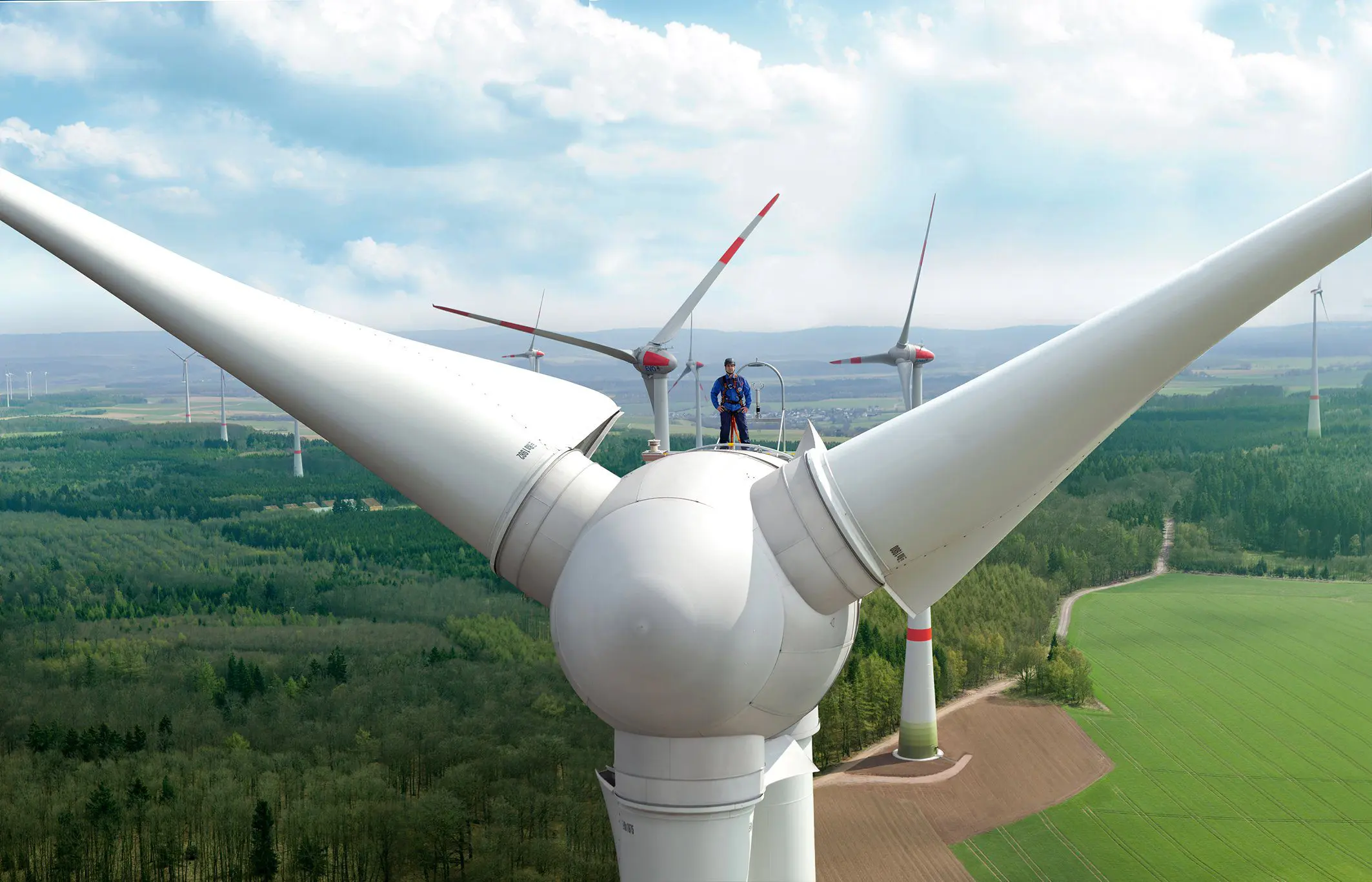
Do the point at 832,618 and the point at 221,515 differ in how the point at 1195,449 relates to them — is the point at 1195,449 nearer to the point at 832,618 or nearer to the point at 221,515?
the point at 221,515

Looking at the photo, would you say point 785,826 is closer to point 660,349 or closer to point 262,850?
point 660,349

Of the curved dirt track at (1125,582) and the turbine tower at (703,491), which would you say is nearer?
the turbine tower at (703,491)

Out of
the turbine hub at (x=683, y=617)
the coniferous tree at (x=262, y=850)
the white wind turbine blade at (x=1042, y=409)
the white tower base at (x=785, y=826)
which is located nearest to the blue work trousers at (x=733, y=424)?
the white tower base at (x=785, y=826)

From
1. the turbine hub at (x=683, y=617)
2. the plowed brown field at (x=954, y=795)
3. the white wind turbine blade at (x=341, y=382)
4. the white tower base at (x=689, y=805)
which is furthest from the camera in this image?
the plowed brown field at (x=954, y=795)

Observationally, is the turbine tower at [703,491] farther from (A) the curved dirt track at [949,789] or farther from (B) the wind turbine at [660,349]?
(A) the curved dirt track at [949,789]

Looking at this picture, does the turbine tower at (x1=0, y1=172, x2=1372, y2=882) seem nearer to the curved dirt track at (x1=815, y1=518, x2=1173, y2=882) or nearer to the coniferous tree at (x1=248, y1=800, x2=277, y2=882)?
the curved dirt track at (x1=815, y1=518, x2=1173, y2=882)

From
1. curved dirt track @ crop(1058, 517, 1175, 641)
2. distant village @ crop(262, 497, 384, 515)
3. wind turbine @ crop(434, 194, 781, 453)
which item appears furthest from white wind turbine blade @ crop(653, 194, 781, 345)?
distant village @ crop(262, 497, 384, 515)

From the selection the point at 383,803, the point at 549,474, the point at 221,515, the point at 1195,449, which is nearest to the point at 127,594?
the point at 221,515
